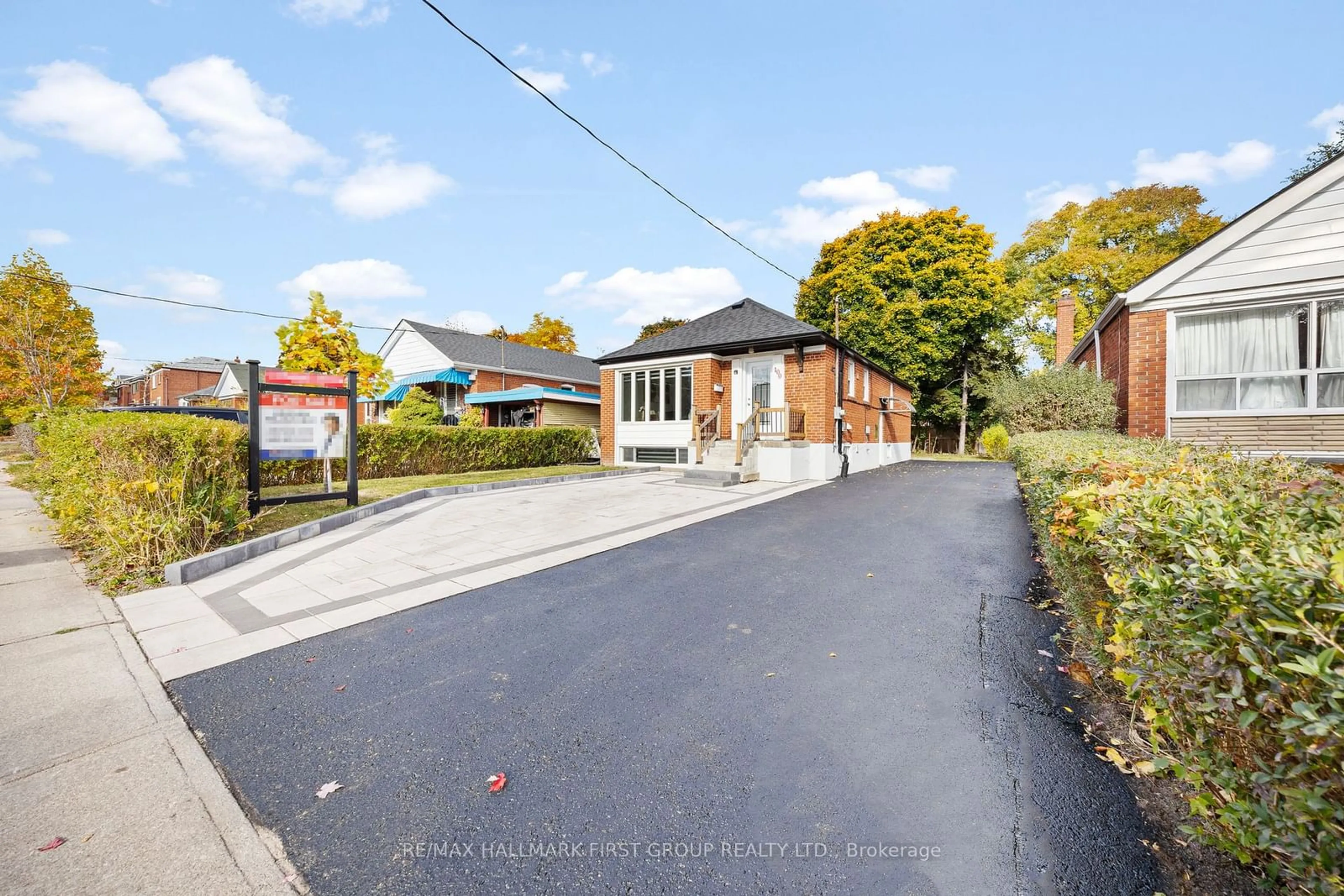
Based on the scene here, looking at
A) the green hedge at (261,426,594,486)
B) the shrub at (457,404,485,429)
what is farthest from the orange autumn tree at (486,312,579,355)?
the green hedge at (261,426,594,486)

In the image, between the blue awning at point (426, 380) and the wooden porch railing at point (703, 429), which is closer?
the wooden porch railing at point (703, 429)

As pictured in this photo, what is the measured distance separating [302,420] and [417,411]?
1399cm

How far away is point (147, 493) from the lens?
4.85m

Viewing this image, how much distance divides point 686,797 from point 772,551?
4.01 m

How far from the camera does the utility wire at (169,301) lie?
16.6 metres

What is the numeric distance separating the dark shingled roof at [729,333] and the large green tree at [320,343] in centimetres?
802

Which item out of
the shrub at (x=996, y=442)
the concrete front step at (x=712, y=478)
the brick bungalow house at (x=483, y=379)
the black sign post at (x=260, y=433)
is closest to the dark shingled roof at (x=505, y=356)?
the brick bungalow house at (x=483, y=379)

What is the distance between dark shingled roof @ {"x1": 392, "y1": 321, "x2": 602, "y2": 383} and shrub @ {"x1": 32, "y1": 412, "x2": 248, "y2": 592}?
58.2ft

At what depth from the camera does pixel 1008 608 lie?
4.02m

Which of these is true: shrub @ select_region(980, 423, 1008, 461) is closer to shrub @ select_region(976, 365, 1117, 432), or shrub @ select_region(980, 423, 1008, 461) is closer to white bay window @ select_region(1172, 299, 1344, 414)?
shrub @ select_region(976, 365, 1117, 432)

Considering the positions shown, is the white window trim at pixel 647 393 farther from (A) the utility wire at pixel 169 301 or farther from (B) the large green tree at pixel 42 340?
(B) the large green tree at pixel 42 340

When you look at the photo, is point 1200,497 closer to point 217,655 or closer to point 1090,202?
point 217,655

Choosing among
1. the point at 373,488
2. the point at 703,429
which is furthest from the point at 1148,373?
the point at 373,488

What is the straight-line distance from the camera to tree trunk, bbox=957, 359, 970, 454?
90.7 feet
